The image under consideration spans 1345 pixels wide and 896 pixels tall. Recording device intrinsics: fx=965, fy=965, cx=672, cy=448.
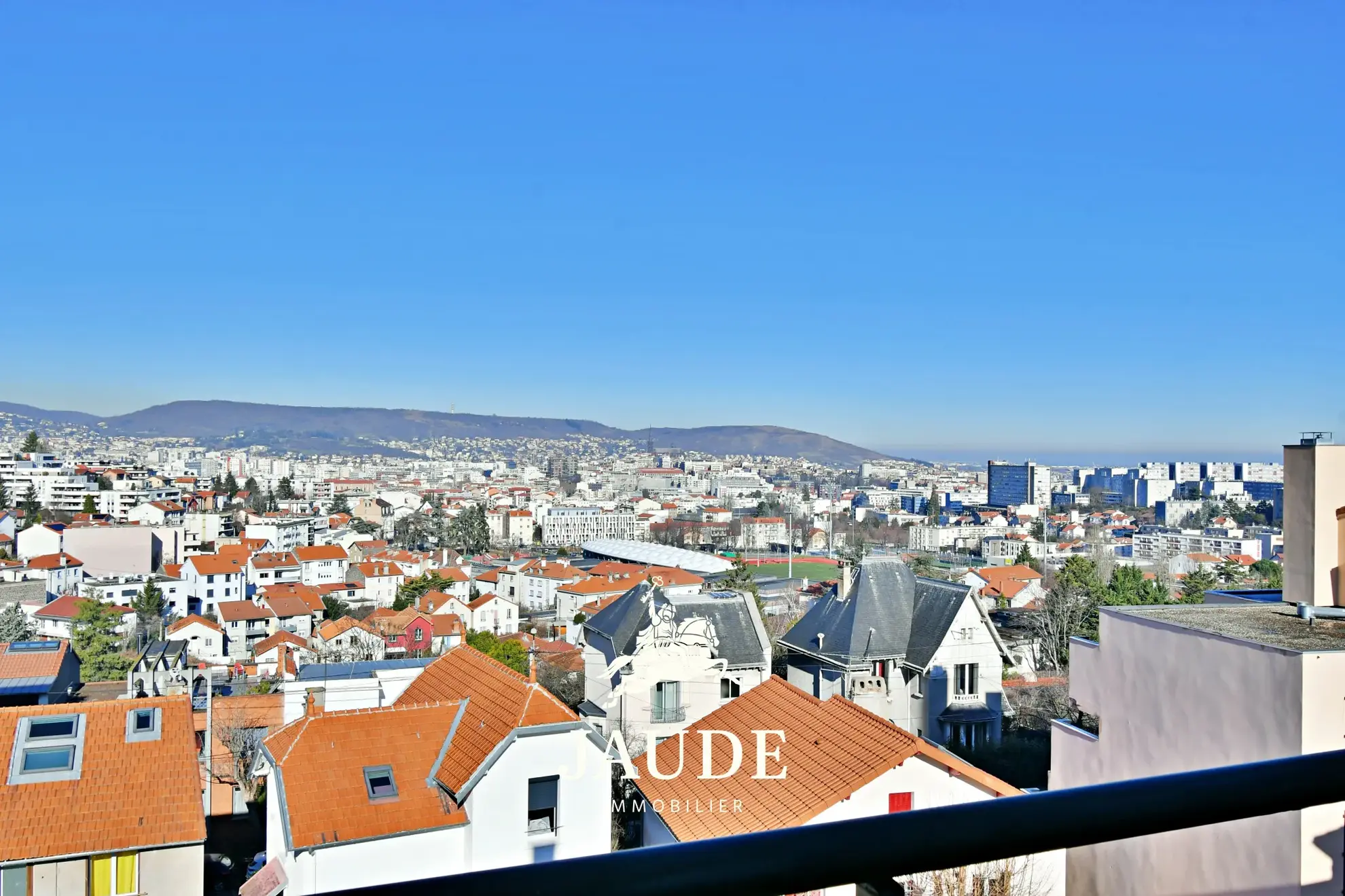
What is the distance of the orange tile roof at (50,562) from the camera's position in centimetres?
2306

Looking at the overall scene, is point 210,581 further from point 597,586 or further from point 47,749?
point 47,749

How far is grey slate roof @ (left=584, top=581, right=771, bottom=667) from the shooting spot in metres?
7.68

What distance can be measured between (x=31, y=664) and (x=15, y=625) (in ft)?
30.2

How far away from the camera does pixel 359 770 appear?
424cm

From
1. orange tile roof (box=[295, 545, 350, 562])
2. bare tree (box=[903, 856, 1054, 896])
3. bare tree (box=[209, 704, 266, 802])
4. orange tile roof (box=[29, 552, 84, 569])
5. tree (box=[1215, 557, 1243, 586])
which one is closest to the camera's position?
bare tree (box=[903, 856, 1054, 896])

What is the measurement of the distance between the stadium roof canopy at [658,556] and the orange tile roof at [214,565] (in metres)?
11.0

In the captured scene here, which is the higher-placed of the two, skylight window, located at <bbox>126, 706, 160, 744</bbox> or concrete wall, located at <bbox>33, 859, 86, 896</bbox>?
skylight window, located at <bbox>126, 706, 160, 744</bbox>

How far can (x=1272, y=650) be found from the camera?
2051mm

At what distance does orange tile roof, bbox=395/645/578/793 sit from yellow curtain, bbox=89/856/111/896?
1.30 m

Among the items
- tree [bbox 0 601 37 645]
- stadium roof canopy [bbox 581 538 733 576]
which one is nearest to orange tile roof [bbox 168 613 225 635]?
tree [bbox 0 601 37 645]

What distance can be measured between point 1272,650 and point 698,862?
2139mm

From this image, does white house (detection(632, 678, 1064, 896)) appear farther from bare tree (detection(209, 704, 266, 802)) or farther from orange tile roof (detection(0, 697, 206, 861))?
bare tree (detection(209, 704, 266, 802))

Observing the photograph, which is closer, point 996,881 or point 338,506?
point 996,881

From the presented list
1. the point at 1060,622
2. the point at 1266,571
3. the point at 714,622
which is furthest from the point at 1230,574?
the point at 714,622
